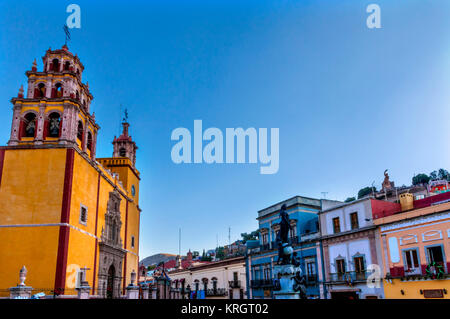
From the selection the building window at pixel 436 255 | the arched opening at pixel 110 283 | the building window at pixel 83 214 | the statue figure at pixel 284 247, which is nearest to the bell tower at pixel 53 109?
the building window at pixel 83 214

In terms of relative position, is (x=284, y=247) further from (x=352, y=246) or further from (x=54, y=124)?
(x=54, y=124)

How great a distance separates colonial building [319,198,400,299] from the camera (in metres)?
25.4

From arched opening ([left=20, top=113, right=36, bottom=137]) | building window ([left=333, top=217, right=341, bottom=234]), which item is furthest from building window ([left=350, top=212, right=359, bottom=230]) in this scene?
arched opening ([left=20, top=113, right=36, bottom=137])

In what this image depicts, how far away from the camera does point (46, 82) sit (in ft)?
77.5

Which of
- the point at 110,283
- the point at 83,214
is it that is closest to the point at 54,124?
the point at 83,214

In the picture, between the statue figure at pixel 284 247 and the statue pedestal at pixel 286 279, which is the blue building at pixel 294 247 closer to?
the statue figure at pixel 284 247

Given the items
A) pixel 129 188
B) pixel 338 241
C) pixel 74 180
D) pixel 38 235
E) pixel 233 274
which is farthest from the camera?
pixel 233 274

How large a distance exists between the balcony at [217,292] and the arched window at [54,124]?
25.6 m

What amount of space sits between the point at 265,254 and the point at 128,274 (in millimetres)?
12521

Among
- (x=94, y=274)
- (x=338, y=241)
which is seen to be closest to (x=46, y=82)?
(x=94, y=274)

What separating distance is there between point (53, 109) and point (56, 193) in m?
5.53

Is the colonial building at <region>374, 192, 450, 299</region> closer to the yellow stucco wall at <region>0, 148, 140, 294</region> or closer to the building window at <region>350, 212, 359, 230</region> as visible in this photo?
the building window at <region>350, 212, 359, 230</region>

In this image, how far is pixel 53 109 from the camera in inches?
886
